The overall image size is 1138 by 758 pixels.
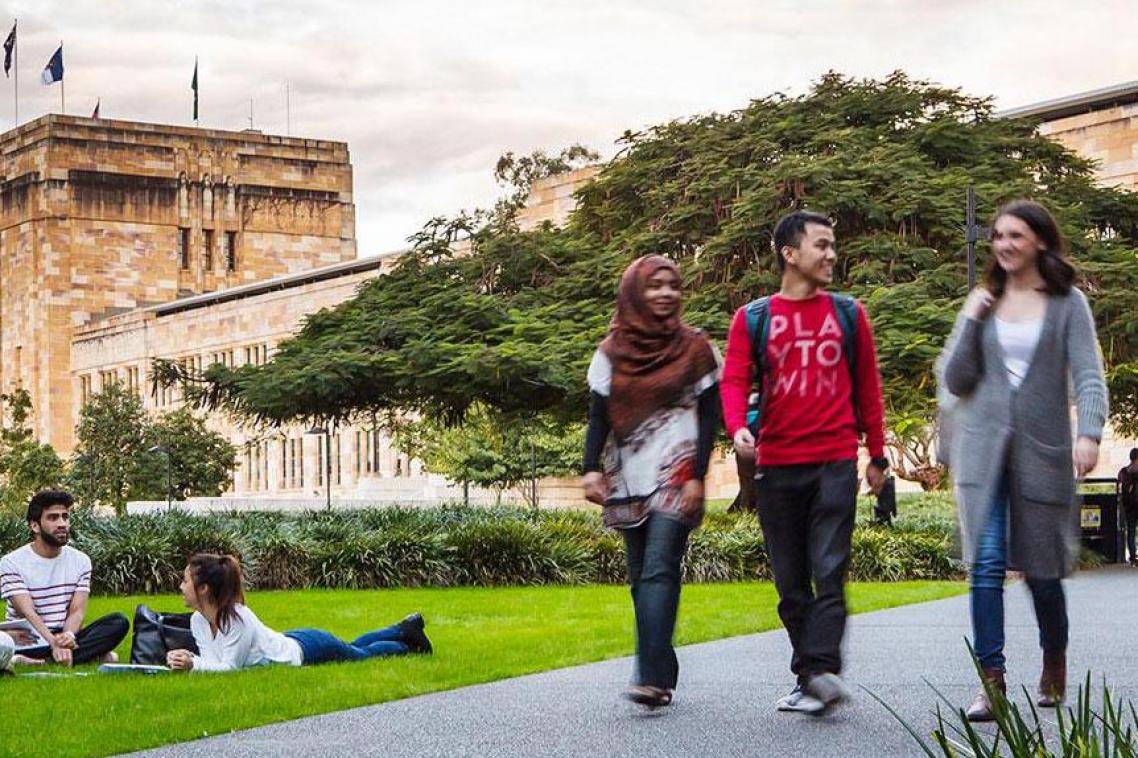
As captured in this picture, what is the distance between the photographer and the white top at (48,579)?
39.7 feet

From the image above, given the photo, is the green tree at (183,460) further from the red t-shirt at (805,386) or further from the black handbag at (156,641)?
the red t-shirt at (805,386)

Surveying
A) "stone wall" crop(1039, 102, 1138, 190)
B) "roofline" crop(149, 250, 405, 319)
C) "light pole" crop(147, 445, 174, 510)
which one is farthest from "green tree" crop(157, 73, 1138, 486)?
"roofline" crop(149, 250, 405, 319)

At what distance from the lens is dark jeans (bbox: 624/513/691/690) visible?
7.78 metres

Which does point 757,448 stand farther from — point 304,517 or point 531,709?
point 304,517

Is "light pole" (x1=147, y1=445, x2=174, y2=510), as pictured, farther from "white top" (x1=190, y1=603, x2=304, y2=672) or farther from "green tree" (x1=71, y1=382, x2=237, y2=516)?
"white top" (x1=190, y1=603, x2=304, y2=672)

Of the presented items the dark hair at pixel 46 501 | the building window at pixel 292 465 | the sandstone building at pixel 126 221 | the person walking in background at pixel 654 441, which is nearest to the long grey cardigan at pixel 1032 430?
the person walking in background at pixel 654 441

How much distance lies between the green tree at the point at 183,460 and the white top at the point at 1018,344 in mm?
64818

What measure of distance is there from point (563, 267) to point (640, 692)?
22628 mm

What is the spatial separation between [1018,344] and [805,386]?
0.79 meters

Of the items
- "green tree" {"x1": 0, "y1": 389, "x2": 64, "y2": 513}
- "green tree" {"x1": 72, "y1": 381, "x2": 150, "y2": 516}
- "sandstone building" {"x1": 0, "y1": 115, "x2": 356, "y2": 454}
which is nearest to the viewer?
"green tree" {"x1": 72, "y1": 381, "x2": 150, "y2": 516}

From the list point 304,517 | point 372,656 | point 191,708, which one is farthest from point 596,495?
point 304,517

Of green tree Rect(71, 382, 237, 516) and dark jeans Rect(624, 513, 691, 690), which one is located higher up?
green tree Rect(71, 382, 237, 516)

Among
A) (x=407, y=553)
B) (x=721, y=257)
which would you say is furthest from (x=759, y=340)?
(x=721, y=257)

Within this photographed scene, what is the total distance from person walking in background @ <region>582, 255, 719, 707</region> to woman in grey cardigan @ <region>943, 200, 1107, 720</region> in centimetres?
96
